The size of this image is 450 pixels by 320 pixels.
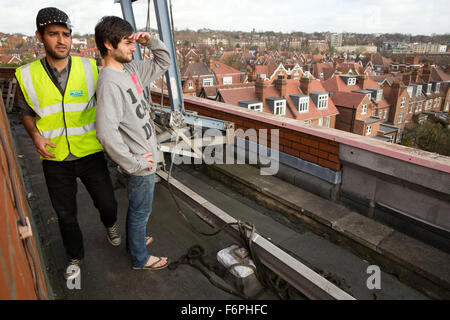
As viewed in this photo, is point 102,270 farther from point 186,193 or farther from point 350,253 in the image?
point 350,253

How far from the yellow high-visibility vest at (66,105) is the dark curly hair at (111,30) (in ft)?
1.28

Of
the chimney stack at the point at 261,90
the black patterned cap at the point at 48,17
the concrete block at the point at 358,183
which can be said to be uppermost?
the black patterned cap at the point at 48,17

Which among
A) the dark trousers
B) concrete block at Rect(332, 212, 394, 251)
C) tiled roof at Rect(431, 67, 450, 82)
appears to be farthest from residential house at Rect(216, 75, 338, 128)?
tiled roof at Rect(431, 67, 450, 82)

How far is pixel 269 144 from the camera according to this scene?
442cm

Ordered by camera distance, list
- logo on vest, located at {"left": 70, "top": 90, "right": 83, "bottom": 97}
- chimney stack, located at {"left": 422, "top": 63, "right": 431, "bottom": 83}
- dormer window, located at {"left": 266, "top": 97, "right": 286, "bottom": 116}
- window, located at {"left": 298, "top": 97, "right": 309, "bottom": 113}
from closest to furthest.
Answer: logo on vest, located at {"left": 70, "top": 90, "right": 83, "bottom": 97} < dormer window, located at {"left": 266, "top": 97, "right": 286, "bottom": 116} < window, located at {"left": 298, "top": 97, "right": 309, "bottom": 113} < chimney stack, located at {"left": 422, "top": 63, "right": 431, "bottom": 83}

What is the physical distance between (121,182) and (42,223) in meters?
1.14

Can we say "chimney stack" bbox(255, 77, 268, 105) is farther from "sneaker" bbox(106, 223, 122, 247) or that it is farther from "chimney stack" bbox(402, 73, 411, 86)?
"chimney stack" bbox(402, 73, 411, 86)

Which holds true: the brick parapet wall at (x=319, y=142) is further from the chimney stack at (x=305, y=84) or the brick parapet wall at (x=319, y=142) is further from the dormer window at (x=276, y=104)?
the chimney stack at (x=305, y=84)

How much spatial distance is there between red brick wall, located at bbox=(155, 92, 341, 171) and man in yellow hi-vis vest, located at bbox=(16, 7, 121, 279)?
7.82 ft

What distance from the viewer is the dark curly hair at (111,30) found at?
211 centimetres

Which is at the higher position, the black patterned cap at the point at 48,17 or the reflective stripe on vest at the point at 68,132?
the black patterned cap at the point at 48,17

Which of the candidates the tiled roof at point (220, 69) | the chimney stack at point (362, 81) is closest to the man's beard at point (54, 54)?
the chimney stack at point (362, 81)

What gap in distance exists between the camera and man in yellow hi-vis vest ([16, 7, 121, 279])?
2.24m
